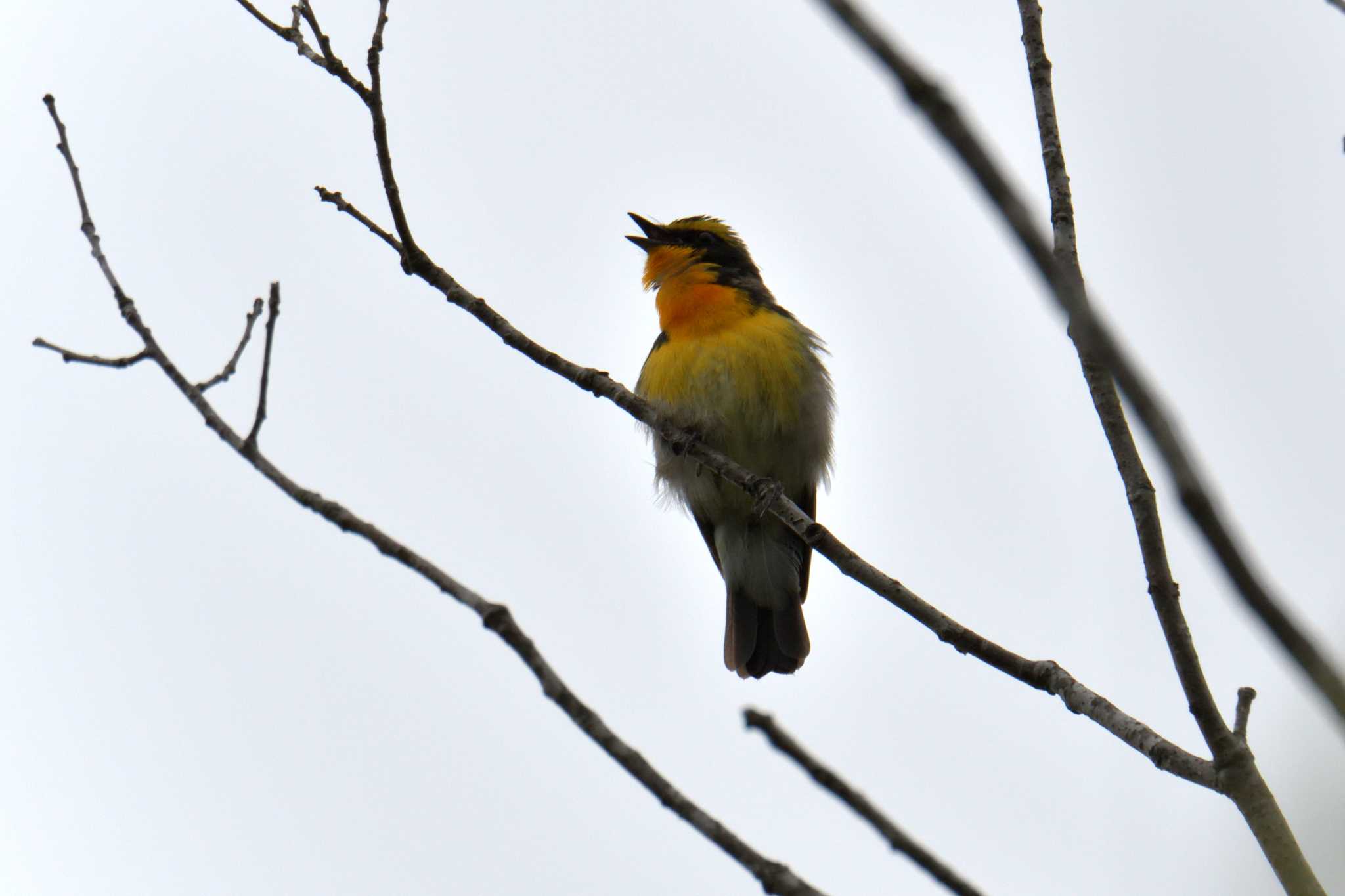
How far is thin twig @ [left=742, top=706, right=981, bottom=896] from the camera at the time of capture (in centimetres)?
188

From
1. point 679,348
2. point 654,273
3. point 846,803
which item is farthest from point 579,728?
point 654,273

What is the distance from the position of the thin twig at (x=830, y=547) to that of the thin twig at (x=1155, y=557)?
0.16m

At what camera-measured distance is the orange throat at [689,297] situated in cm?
831

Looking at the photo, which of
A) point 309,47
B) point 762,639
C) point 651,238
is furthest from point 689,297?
point 309,47

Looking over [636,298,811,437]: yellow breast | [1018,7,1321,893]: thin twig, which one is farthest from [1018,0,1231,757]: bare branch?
[636,298,811,437]: yellow breast

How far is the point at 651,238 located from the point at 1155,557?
6.40 metres

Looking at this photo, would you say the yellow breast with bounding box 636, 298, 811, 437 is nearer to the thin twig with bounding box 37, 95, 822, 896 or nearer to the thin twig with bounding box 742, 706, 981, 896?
the thin twig with bounding box 37, 95, 822, 896

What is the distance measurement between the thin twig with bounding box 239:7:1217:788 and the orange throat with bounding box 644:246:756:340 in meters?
1.36

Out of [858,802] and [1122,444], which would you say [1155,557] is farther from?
[858,802]

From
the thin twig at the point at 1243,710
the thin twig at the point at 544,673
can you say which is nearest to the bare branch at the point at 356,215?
the thin twig at the point at 544,673

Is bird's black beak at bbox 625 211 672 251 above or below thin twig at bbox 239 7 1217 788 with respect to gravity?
above

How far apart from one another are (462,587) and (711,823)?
73 centimetres

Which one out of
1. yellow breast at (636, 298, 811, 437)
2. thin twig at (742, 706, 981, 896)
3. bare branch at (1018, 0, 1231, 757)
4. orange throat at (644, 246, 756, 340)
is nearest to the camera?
thin twig at (742, 706, 981, 896)

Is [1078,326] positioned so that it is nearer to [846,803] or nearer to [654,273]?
[846,803]
